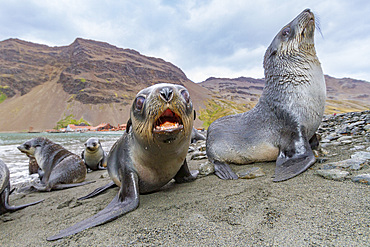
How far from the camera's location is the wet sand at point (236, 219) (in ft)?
3.62

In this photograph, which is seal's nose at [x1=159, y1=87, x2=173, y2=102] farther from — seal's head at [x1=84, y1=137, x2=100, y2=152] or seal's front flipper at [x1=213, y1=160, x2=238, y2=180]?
seal's head at [x1=84, y1=137, x2=100, y2=152]

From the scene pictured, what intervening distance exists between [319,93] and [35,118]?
9199cm

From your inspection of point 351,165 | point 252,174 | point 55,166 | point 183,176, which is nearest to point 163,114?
point 183,176

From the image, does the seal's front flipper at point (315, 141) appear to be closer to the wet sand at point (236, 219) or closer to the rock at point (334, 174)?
the wet sand at point (236, 219)

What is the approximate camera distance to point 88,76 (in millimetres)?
89438

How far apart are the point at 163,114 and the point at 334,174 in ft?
5.53

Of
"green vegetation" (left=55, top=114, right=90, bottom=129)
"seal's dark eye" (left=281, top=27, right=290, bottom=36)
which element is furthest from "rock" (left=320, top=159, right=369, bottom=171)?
"green vegetation" (left=55, top=114, right=90, bottom=129)

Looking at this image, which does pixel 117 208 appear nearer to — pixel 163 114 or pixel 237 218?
pixel 163 114

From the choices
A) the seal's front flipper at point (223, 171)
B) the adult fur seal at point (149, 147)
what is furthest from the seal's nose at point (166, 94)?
the seal's front flipper at point (223, 171)

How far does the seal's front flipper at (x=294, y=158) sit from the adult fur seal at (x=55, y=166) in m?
3.93

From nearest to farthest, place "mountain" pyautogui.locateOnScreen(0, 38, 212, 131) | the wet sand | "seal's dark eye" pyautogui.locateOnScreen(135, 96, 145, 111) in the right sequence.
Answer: the wet sand → "seal's dark eye" pyautogui.locateOnScreen(135, 96, 145, 111) → "mountain" pyautogui.locateOnScreen(0, 38, 212, 131)

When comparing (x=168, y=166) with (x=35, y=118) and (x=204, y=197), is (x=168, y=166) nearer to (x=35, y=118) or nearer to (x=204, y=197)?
(x=204, y=197)

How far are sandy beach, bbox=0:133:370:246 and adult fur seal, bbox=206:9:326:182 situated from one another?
0.49 m

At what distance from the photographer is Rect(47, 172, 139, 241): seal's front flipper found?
63.6 inches
